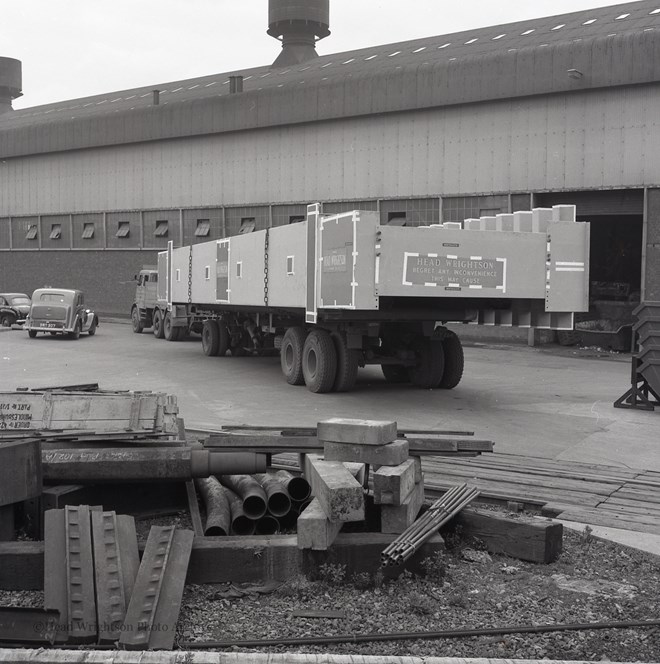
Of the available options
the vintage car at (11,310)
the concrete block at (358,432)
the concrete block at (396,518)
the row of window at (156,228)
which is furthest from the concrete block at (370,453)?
the vintage car at (11,310)

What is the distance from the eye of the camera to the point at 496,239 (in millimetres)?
12867

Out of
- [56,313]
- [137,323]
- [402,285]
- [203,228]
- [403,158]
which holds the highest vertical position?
[403,158]

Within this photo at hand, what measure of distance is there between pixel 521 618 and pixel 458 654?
2.17ft

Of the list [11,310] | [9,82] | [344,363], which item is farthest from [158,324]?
[9,82]

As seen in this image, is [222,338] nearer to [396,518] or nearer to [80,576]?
[396,518]

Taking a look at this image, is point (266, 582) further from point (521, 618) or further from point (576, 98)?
point (576, 98)

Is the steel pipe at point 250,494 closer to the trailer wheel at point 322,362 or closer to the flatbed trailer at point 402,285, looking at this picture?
the flatbed trailer at point 402,285

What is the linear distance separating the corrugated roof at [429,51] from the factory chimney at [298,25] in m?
4.99

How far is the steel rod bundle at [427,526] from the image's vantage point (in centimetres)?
539

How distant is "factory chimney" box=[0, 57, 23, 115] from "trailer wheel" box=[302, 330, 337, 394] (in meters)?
65.5

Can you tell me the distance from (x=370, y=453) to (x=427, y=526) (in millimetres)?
674

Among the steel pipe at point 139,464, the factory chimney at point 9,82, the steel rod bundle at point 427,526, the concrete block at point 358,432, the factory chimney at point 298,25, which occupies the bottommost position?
the steel rod bundle at point 427,526

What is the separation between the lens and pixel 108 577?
509 cm

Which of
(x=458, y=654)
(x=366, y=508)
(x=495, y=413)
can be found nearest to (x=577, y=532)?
(x=366, y=508)
